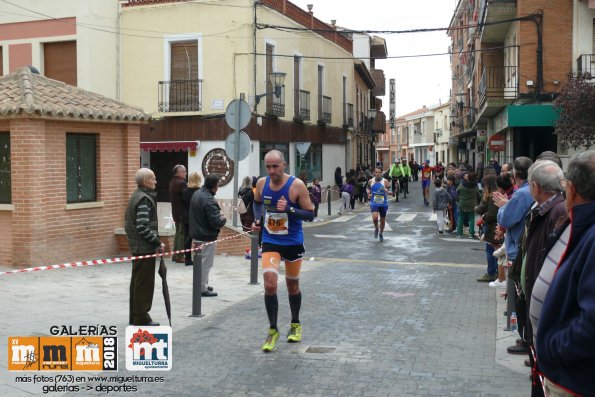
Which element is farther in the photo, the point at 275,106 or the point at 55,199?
the point at 275,106

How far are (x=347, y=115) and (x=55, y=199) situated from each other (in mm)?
25734

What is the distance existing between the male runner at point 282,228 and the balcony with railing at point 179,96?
16674 mm

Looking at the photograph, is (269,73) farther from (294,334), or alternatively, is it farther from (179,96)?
(294,334)

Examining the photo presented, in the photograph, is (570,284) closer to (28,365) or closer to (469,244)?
(28,365)

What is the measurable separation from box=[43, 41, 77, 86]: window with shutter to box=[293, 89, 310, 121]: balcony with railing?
8.47 meters

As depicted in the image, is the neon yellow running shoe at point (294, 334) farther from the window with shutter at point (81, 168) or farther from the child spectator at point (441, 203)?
the child spectator at point (441, 203)

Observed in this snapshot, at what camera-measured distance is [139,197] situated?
23.7 ft

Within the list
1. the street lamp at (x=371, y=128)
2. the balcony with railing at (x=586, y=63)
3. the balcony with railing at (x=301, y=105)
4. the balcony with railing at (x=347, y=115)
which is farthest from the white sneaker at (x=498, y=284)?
the street lamp at (x=371, y=128)

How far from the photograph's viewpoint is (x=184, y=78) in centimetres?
2347

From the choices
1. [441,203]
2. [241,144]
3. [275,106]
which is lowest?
[441,203]

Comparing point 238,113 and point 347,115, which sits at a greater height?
point 347,115

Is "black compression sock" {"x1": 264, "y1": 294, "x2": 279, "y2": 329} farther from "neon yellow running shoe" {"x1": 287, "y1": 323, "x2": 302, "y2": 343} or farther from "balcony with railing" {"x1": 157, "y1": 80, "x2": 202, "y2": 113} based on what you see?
"balcony with railing" {"x1": 157, "y1": 80, "x2": 202, "y2": 113}

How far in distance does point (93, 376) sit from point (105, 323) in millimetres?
1796

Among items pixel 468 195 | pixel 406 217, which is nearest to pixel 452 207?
pixel 468 195
